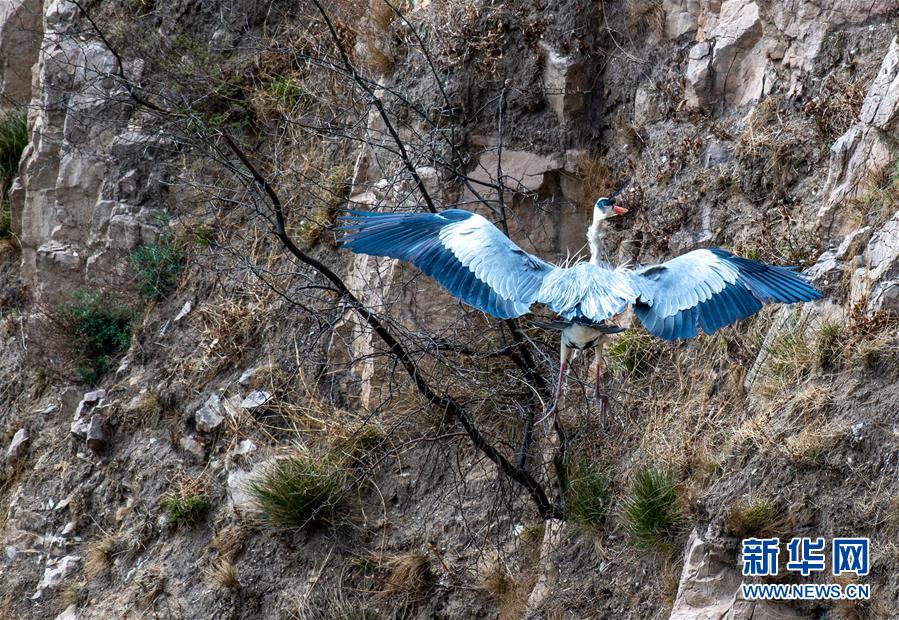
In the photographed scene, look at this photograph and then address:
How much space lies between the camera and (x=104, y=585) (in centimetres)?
785

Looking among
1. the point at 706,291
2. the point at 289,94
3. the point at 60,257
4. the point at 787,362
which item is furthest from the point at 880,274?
the point at 60,257

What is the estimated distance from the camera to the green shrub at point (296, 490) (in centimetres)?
714

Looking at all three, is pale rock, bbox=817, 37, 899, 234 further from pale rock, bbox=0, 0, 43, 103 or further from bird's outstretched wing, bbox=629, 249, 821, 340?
pale rock, bbox=0, 0, 43, 103

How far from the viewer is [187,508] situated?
7781mm

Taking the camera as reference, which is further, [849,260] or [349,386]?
[349,386]

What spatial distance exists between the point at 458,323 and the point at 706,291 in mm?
2195

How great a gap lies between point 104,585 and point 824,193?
5.30m

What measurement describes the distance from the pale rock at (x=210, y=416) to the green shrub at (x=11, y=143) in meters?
3.82

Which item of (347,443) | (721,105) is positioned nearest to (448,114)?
(721,105)

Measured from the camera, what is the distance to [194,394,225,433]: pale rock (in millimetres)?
8148

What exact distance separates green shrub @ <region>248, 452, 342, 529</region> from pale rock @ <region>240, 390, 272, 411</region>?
763 millimetres

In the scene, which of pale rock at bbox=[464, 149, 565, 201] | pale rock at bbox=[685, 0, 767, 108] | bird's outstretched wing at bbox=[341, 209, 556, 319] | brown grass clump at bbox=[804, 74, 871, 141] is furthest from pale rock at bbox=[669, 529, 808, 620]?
pale rock at bbox=[685, 0, 767, 108]

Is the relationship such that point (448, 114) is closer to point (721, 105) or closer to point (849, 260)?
point (721, 105)

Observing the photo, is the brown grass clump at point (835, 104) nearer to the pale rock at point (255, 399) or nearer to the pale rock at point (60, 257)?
the pale rock at point (255, 399)
